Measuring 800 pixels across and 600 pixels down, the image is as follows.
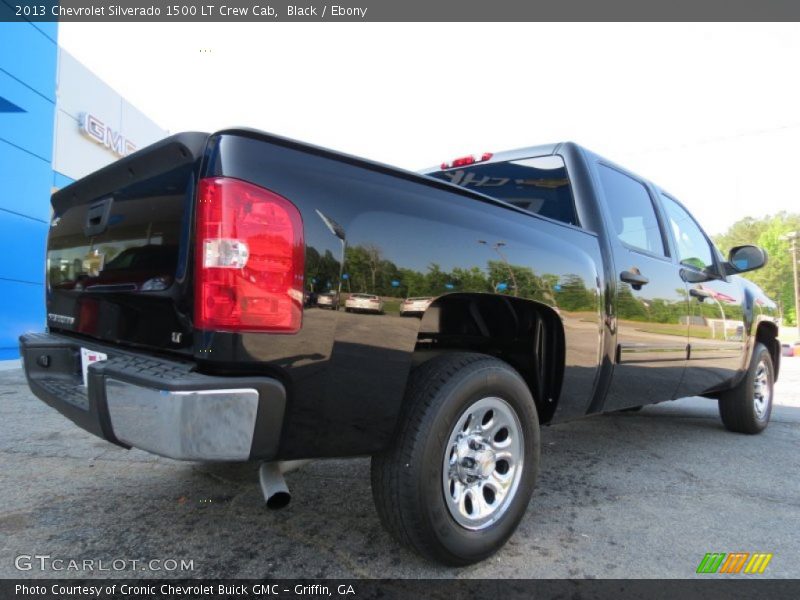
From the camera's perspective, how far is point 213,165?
62.7 inches

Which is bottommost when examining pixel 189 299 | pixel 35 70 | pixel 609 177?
pixel 189 299

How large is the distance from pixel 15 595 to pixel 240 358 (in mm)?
1275

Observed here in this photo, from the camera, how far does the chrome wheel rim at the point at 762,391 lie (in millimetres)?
4863

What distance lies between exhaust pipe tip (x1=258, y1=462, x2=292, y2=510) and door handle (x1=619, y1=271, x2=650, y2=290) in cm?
211

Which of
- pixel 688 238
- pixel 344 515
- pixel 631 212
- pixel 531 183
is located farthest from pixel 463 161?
pixel 344 515

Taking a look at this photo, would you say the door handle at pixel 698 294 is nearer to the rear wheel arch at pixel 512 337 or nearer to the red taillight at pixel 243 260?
the rear wheel arch at pixel 512 337

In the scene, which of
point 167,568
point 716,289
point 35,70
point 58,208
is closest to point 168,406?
point 167,568

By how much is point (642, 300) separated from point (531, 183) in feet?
3.15

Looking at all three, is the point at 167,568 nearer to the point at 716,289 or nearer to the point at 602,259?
the point at 602,259

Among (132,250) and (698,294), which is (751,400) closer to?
(698,294)

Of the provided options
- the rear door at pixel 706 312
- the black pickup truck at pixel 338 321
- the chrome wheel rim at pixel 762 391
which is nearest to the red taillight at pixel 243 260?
the black pickup truck at pixel 338 321

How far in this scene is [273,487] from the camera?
6.32 ft

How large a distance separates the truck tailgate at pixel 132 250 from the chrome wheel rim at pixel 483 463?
1.12 meters

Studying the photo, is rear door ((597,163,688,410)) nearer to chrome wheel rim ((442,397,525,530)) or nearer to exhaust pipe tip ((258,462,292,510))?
chrome wheel rim ((442,397,525,530))
